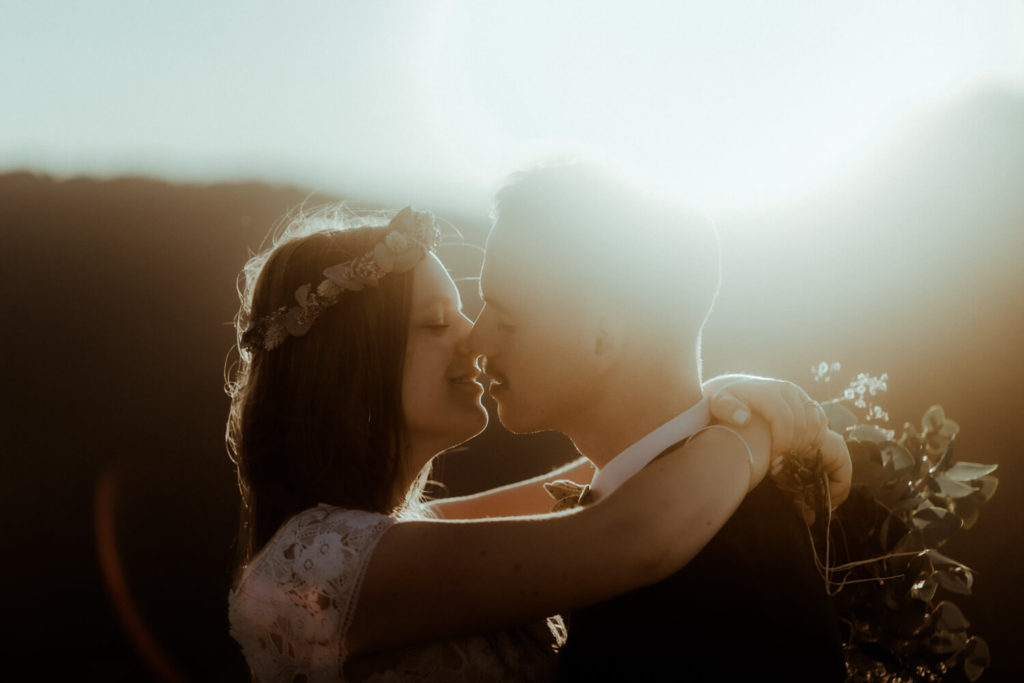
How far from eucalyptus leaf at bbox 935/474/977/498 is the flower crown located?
84.1 inches

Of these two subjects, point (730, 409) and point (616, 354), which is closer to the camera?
point (730, 409)

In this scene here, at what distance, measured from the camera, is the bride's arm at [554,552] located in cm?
197

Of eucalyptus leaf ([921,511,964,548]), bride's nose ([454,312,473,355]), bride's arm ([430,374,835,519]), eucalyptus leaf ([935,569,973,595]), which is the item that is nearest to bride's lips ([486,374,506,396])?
bride's nose ([454,312,473,355])

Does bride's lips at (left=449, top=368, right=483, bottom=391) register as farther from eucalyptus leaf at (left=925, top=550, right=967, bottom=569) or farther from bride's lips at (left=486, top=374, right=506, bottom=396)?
eucalyptus leaf at (left=925, top=550, right=967, bottom=569)

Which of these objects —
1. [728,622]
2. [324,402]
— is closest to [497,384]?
[324,402]

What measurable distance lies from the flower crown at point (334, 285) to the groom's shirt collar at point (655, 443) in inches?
46.9

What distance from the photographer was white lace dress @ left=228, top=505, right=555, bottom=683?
228 centimetres

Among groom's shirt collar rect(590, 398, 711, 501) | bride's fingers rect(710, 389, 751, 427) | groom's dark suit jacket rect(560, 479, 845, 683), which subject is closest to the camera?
groom's dark suit jacket rect(560, 479, 845, 683)

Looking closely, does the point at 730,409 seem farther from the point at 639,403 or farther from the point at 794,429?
the point at 639,403

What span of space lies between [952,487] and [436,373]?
1.98 meters

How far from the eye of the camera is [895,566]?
104 inches

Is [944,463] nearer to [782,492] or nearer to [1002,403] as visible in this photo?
[782,492]

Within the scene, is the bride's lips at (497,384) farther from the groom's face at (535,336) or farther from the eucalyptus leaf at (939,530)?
the eucalyptus leaf at (939,530)

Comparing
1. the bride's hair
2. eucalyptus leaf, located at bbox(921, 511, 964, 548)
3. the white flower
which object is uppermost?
the white flower
